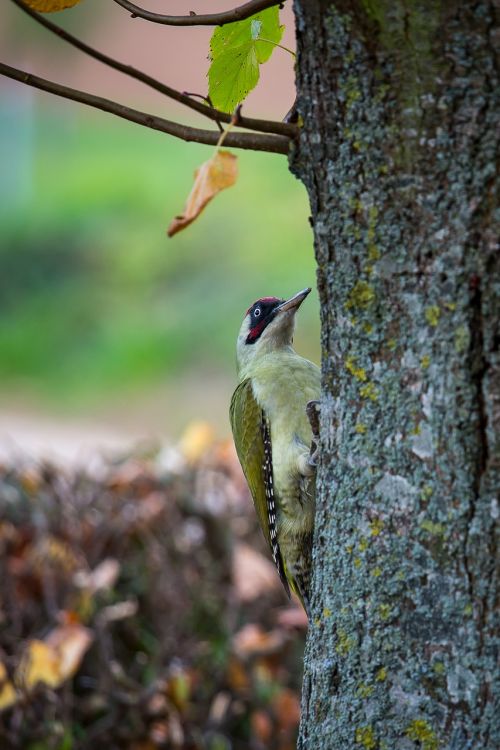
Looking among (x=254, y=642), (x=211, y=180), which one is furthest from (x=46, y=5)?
(x=254, y=642)

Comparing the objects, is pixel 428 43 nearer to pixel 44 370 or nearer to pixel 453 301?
pixel 453 301

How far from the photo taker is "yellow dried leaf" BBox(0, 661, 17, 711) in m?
3.27

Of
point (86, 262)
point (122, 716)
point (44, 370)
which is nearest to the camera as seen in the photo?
point (122, 716)

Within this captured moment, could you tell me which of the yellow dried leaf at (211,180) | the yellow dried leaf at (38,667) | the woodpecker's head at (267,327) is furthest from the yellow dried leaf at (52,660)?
the yellow dried leaf at (211,180)

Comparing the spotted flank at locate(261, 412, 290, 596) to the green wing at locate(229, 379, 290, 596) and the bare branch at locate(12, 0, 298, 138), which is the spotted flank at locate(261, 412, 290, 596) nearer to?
the green wing at locate(229, 379, 290, 596)

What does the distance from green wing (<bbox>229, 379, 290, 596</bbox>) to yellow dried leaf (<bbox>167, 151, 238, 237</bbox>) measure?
5.33 ft

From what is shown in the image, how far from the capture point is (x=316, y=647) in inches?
72.7

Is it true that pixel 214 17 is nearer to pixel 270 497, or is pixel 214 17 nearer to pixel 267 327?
pixel 270 497

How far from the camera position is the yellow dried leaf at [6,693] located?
327 cm

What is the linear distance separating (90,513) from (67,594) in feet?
1.25

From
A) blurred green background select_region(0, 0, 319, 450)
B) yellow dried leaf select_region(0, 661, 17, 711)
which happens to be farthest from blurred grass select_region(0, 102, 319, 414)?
yellow dried leaf select_region(0, 661, 17, 711)

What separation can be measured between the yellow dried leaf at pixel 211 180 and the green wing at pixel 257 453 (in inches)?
64.0

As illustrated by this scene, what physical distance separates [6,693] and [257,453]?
107cm

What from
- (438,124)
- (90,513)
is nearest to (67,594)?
(90,513)
